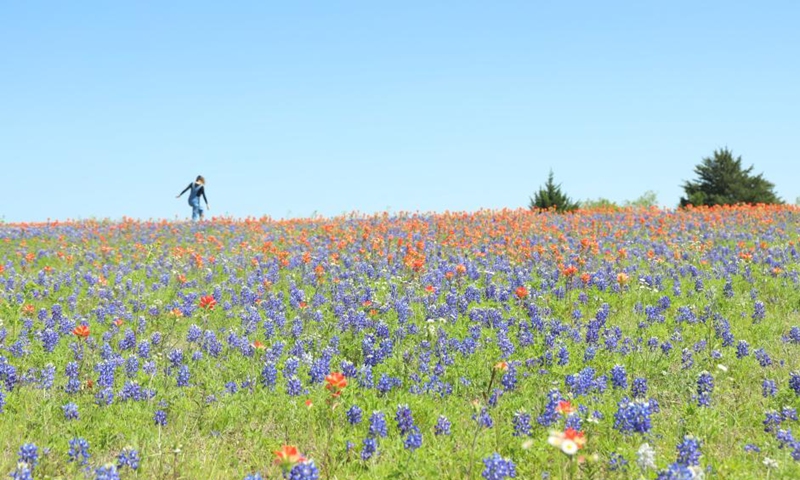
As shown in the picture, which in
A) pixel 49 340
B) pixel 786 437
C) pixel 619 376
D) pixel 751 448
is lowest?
pixel 751 448

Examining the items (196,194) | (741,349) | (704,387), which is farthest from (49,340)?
(196,194)

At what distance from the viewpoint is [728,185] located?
3475 cm

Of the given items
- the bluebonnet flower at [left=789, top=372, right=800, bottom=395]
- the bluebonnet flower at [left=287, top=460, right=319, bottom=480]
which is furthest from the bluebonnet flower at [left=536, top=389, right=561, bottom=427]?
the bluebonnet flower at [left=789, top=372, right=800, bottom=395]

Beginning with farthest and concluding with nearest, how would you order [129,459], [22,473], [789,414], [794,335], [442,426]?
[794,335] < [789,414] < [442,426] < [129,459] < [22,473]

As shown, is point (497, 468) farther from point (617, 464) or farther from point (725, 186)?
point (725, 186)

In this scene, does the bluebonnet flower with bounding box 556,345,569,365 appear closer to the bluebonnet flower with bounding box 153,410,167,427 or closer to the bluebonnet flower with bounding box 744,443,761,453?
the bluebonnet flower with bounding box 744,443,761,453

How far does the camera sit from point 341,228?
19312 mm

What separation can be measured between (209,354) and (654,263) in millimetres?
8822

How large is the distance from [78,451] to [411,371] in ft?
10.6

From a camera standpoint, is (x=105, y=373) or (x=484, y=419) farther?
(x=105, y=373)

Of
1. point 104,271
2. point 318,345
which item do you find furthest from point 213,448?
point 104,271

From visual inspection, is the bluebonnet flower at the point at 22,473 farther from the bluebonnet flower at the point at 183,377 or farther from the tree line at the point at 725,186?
the tree line at the point at 725,186

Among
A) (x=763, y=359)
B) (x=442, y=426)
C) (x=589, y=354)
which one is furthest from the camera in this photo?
(x=763, y=359)

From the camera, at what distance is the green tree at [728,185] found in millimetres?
34281
